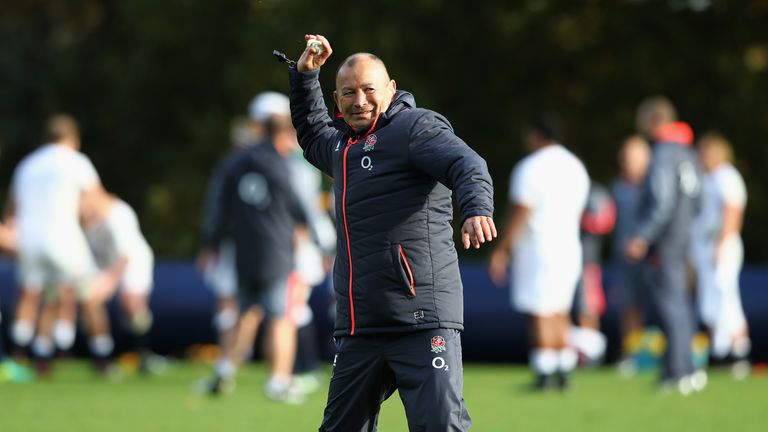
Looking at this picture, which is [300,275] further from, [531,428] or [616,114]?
[616,114]

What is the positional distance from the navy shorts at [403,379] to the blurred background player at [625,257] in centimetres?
990

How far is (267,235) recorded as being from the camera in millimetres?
12062

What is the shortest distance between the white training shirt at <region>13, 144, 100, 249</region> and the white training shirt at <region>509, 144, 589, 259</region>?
4.40 m

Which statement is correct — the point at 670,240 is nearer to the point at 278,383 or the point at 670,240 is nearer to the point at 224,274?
the point at 278,383

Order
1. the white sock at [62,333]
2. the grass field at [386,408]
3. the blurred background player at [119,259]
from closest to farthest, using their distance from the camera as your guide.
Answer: the grass field at [386,408], the white sock at [62,333], the blurred background player at [119,259]

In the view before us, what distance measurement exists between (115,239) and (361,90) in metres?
9.95

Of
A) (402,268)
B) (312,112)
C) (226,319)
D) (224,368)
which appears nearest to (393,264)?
(402,268)

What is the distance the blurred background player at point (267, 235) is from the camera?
39.1 ft

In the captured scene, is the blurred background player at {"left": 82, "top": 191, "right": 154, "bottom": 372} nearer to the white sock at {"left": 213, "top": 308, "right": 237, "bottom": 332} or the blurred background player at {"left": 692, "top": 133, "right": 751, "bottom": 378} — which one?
the white sock at {"left": 213, "top": 308, "right": 237, "bottom": 332}

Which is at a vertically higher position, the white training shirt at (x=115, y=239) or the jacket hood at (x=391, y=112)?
the jacket hood at (x=391, y=112)

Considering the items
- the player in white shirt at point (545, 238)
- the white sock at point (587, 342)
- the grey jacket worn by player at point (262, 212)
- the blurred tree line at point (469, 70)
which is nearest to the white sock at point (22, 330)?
the grey jacket worn by player at point (262, 212)

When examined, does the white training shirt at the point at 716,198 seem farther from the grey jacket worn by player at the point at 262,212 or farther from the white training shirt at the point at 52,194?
the white training shirt at the point at 52,194

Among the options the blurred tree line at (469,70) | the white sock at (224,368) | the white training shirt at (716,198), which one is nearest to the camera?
the white sock at (224,368)

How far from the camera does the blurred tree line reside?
25.9m
